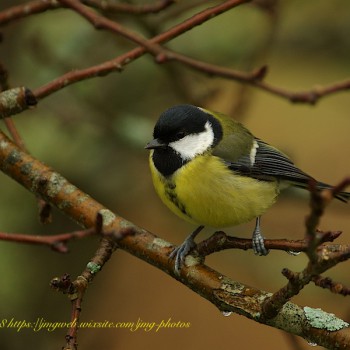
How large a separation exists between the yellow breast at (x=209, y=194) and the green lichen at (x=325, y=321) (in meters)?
0.65

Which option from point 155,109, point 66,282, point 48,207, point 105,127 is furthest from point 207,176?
point 155,109

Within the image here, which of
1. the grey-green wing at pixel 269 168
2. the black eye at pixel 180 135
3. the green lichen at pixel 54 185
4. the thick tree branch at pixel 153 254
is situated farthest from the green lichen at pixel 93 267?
the grey-green wing at pixel 269 168

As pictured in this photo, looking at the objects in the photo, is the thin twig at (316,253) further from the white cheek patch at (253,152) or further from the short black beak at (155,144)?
the white cheek patch at (253,152)

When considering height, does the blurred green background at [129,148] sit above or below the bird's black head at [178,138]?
below

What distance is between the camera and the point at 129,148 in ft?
10.7

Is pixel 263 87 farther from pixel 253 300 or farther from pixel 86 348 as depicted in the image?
pixel 86 348

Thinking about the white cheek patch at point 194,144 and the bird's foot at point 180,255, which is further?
the white cheek patch at point 194,144

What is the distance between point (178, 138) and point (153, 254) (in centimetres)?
53

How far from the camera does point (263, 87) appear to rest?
139cm

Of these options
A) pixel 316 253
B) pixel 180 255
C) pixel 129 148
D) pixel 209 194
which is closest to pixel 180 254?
pixel 180 255

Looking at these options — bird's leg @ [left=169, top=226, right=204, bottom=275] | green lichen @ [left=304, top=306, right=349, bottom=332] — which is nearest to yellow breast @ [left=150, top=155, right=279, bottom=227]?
bird's leg @ [left=169, top=226, right=204, bottom=275]

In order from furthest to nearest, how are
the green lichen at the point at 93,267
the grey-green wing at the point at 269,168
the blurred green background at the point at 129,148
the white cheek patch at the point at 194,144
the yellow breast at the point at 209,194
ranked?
the blurred green background at the point at 129,148, the grey-green wing at the point at 269,168, the white cheek patch at the point at 194,144, the yellow breast at the point at 209,194, the green lichen at the point at 93,267

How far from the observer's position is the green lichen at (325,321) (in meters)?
1.63

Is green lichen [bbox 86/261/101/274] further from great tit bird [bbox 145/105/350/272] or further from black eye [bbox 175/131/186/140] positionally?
black eye [bbox 175/131/186/140]
